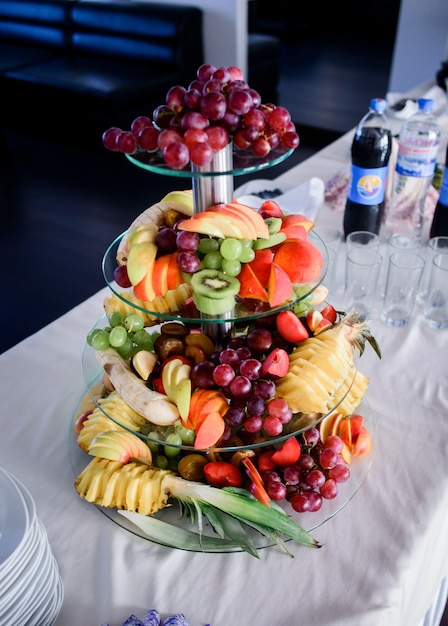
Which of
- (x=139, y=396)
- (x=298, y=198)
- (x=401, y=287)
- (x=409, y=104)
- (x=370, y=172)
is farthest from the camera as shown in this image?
(x=409, y=104)

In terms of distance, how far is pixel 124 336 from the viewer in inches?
33.8

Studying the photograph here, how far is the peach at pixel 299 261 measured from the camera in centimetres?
77

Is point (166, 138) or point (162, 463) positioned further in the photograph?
point (162, 463)

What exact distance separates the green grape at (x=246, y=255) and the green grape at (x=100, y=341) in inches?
10.3

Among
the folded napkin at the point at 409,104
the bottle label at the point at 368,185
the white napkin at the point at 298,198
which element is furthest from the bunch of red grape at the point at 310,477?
the folded napkin at the point at 409,104

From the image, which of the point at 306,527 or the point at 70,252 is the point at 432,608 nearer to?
the point at 306,527

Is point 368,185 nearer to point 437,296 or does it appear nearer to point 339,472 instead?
point 437,296

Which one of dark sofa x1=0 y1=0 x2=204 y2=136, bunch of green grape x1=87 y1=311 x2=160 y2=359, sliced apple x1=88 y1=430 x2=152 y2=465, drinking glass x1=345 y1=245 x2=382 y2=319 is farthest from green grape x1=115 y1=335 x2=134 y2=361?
dark sofa x1=0 y1=0 x2=204 y2=136

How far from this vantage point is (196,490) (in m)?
0.80

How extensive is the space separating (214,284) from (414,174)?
0.88m

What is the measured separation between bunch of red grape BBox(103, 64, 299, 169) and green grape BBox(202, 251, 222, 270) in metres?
0.14

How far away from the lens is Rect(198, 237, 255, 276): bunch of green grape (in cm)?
71

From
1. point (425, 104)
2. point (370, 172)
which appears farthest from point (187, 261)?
point (425, 104)

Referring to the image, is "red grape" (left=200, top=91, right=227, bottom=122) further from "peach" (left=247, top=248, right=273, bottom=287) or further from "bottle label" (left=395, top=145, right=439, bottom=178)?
"bottle label" (left=395, top=145, right=439, bottom=178)
